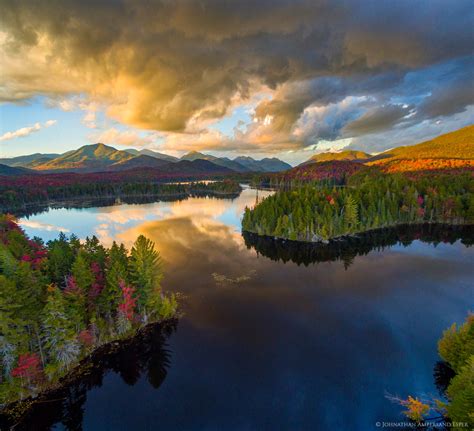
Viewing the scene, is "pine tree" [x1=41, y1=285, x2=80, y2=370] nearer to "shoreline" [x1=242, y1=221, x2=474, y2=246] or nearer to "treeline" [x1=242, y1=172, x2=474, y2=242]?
"shoreline" [x1=242, y1=221, x2=474, y2=246]

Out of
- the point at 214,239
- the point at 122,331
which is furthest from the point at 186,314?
the point at 214,239

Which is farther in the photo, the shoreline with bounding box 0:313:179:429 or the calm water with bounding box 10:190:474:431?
the calm water with bounding box 10:190:474:431

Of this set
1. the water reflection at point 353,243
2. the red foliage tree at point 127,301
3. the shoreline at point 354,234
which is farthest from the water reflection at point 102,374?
the shoreline at point 354,234

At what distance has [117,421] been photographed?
107 ft

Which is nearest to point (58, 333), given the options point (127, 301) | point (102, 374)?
point (102, 374)

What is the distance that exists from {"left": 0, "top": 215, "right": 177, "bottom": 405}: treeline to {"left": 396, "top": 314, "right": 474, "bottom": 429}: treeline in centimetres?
4096

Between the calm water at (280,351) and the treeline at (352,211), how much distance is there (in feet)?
86.7

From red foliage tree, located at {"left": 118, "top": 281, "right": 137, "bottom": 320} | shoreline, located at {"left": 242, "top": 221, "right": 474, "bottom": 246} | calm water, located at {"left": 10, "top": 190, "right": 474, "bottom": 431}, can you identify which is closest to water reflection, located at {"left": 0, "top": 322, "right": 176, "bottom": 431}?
calm water, located at {"left": 10, "top": 190, "right": 474, "bottom": 431}

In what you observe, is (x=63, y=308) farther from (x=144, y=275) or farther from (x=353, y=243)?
(x=353, y=243)

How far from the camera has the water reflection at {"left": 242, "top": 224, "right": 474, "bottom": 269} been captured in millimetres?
91438

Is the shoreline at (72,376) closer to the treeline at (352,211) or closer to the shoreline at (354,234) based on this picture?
the shoreline at (354,234)

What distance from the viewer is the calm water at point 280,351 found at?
33.2 metres

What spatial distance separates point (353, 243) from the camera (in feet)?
343

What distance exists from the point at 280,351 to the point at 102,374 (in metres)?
27.8
